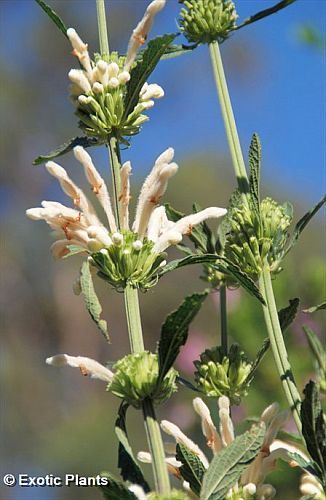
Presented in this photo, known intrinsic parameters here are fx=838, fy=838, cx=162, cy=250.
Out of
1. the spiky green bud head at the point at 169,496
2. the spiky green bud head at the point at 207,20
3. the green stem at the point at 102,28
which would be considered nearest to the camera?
the spiky green bud head at the point at 169,496

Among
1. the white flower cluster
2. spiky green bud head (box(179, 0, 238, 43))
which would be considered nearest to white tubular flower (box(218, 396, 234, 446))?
the white flower cluster

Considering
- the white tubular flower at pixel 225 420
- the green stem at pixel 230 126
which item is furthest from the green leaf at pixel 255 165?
the white tubular flower at pixel 225 420

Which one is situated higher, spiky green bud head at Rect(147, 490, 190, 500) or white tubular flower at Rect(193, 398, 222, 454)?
white tubular flower at Rect(193, 398, 222, 454)

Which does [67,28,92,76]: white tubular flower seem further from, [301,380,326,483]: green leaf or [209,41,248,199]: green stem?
[301,380,326,483]: green leaf

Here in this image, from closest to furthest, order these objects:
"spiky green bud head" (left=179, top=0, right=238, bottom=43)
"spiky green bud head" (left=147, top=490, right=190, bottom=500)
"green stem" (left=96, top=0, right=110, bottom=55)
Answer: "spiky green bud head" (left=147, top=490, right=190, bottom=500), "green stem" (left=96, top=0, right=110, bottom=55), "spiky green bud head" (left=179, top=0, right=238, bottom=43)

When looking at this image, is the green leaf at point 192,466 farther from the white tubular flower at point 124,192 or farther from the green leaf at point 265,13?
the green leaf at point 265,13

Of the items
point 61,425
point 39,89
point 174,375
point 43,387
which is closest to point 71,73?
point 174,375

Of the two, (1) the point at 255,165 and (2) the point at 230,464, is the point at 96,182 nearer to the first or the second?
(1) the point at 255,165

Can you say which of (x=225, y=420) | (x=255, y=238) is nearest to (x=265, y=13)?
(x=255, y=238)
